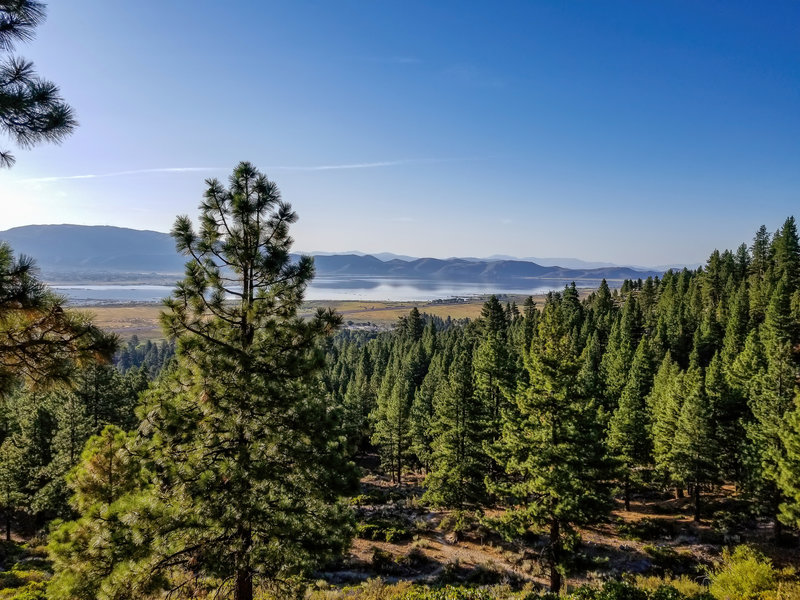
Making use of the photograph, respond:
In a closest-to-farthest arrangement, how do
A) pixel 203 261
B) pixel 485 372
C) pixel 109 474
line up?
pixel 203 261 < pixel 109 474 < pixel 485 372

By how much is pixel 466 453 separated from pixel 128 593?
869 inches

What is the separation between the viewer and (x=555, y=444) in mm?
16562

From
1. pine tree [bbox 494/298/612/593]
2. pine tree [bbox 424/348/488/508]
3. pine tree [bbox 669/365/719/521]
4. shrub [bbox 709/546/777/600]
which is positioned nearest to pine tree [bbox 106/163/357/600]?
pine tree [bbox 494/298/612/593]

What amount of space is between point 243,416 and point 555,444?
13.0 metres

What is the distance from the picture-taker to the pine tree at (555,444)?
15961 millimetres

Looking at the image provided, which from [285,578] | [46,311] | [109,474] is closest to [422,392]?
[109,474]

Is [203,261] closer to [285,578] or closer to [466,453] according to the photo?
[285,578]

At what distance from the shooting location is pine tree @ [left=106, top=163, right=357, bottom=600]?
7.77 m

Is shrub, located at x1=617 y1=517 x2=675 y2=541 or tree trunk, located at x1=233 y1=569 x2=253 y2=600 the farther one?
shrub, located at x1=617 y1=517 x2=675 y2=541

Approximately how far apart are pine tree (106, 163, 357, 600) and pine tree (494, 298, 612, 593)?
9.92 m

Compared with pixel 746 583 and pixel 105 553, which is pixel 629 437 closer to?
pixel 746 583

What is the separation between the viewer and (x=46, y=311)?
5.56 metres

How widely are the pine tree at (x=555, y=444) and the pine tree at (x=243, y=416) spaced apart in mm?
9923

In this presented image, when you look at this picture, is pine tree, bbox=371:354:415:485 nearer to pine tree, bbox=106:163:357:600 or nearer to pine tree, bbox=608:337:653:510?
pine tree, bbox=608:337:653:510
